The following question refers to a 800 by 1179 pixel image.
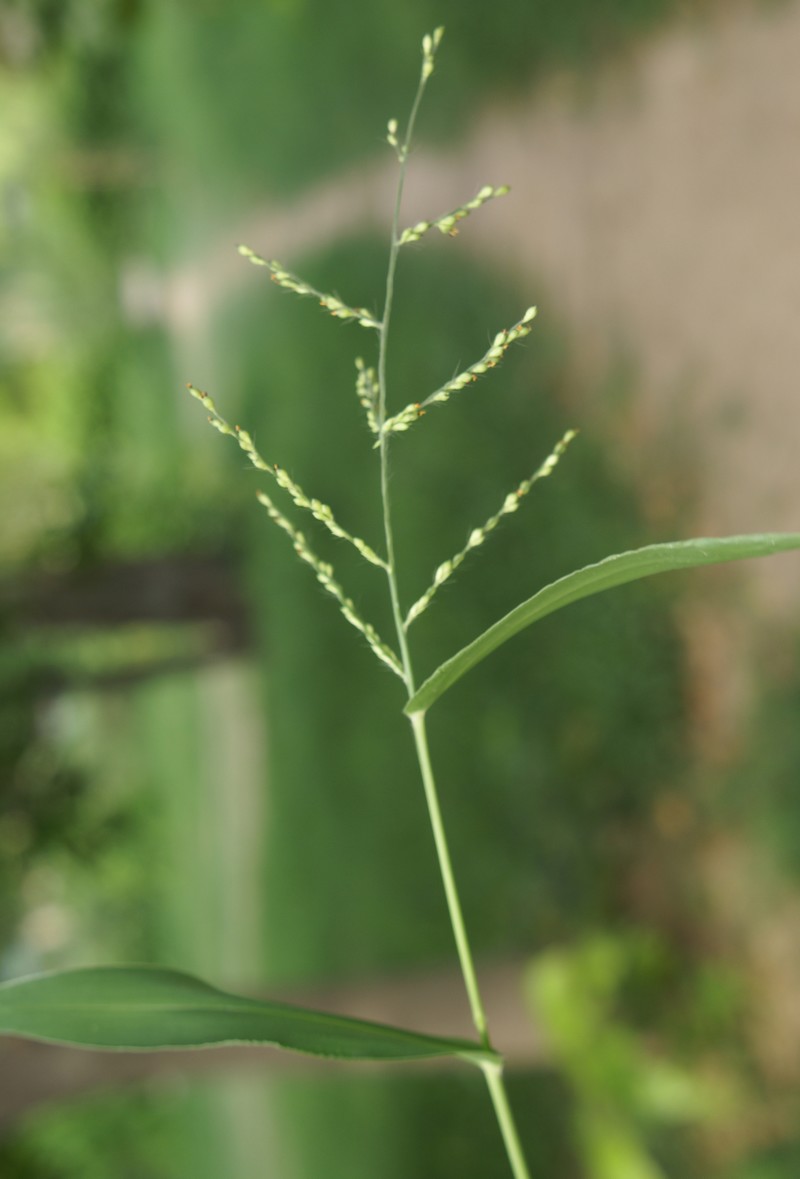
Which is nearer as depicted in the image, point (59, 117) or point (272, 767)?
point (272, 767)

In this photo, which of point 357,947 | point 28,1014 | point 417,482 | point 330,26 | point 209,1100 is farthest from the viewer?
point 209,1100

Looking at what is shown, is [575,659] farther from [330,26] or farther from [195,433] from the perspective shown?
[195,433]

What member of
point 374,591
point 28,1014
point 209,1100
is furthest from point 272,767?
point 28,1014

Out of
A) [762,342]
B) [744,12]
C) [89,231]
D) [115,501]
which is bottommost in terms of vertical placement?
[762,342]

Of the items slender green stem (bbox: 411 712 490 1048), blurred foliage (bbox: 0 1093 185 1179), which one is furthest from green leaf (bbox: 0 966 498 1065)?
blurred foliage (bbox: 0 1093 185 1179)

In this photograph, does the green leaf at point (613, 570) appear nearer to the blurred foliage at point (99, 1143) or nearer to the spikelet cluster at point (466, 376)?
the spikelet cluster at point (466, 376)

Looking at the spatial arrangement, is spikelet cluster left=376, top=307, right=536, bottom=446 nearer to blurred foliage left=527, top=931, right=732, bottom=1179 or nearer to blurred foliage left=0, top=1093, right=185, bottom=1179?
blurred foliage left=527, top=931, right=732, bottom=1179

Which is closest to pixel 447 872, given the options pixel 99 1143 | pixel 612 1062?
pixel 612 1062
